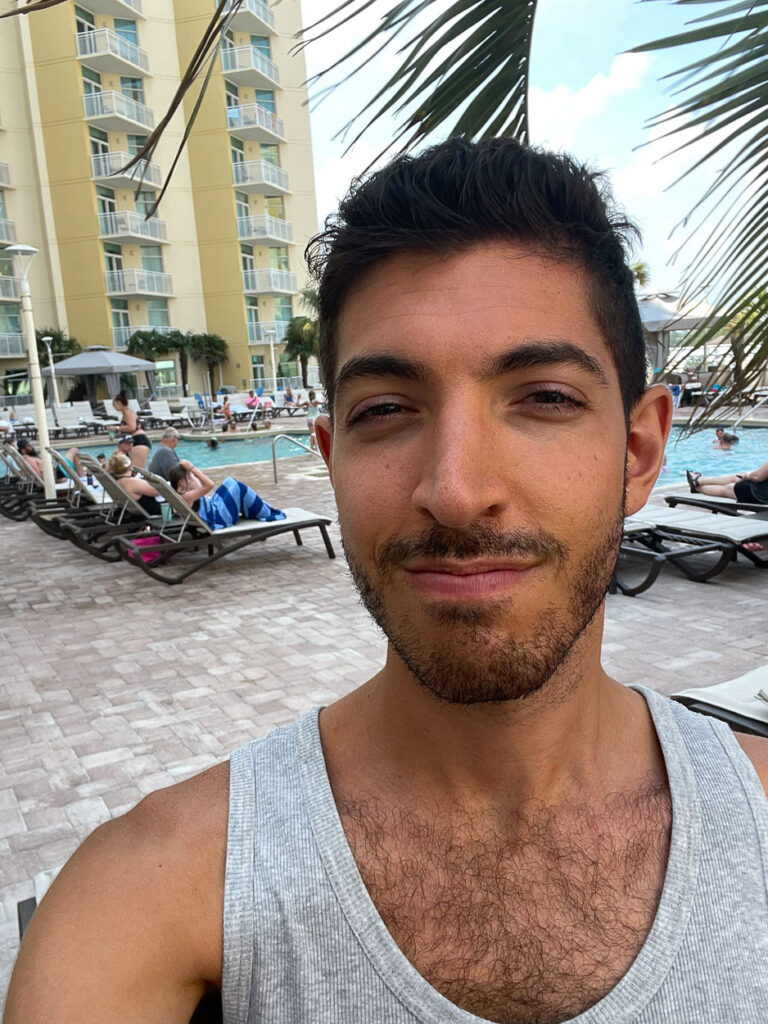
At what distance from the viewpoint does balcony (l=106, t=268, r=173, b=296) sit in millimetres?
39344

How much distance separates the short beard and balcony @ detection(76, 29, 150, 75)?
42672 millimetres

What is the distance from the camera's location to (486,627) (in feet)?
3.33

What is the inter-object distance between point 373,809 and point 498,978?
28cm

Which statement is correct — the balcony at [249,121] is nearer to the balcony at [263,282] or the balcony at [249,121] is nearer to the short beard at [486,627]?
the balcony at [263,282]

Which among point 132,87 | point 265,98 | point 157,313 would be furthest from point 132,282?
point 265,98

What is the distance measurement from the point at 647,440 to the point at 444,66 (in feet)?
2.87

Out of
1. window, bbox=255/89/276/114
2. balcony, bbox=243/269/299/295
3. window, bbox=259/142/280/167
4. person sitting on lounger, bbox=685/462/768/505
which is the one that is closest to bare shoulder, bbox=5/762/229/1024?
person sitting on lounger, bbox=685/462/768/505

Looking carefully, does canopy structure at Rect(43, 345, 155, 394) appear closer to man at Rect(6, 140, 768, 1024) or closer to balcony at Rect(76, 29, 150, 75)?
balcony at Rect(76, 29, 150, 75)

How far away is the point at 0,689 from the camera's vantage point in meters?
4.96

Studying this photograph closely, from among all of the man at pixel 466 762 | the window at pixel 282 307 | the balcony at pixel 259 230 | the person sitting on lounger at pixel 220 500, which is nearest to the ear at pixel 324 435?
the man at pixel 466 762

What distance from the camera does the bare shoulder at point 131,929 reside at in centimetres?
95

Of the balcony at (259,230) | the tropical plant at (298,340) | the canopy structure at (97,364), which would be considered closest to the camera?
the canopy structure at (97,364)

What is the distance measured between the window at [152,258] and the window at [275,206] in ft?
22.0

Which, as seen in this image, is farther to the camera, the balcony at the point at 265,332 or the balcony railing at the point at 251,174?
the balcony at the point at 265,332
